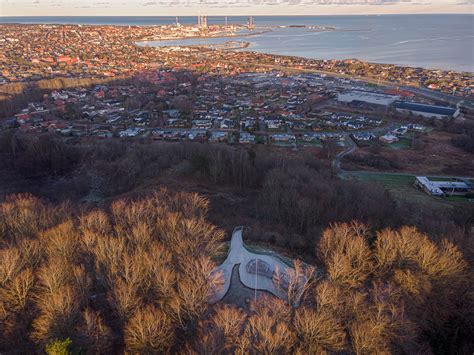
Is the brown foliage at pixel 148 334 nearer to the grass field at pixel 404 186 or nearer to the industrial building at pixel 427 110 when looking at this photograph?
the grass field at pixel 404 186

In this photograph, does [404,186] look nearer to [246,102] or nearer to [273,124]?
[273,124]

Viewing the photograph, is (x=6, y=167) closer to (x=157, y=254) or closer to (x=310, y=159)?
(x=157, y=254)

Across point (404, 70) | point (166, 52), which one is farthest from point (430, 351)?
point (166, 52)

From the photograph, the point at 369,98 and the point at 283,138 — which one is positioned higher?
the point at 369,98

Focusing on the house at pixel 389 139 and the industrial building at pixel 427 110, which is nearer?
the house at pixel 389 139

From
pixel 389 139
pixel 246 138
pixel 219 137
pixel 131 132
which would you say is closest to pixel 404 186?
pixel 389 139

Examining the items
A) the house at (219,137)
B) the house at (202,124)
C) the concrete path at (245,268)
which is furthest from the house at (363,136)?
the concrete path at (245,268)

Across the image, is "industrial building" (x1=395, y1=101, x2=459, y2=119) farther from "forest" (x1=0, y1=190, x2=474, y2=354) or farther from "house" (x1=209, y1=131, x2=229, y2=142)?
"forest" (x1=0, y1=190, x2=474, y2=354)
